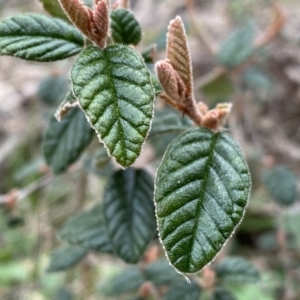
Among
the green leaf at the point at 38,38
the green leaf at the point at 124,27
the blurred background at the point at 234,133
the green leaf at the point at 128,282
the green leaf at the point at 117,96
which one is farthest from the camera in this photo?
the blurred background at the point at 234,133

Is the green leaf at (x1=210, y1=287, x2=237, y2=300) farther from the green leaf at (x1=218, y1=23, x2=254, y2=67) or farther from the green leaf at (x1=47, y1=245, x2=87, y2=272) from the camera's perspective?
the green leaf at (x1=218, y1=23, x2=254, y2=67)

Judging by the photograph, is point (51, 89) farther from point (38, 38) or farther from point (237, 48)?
point (38, 38)

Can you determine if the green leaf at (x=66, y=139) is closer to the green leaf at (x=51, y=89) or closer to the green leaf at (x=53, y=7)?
the green leaf at (x=53, y=7)

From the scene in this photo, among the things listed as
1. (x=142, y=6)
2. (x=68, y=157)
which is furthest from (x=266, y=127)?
(x=68, y=157)

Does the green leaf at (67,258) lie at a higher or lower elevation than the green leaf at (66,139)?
lower

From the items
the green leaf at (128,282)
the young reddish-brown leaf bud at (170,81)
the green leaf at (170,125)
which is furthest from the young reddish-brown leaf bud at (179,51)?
the green leaf at (128,282)

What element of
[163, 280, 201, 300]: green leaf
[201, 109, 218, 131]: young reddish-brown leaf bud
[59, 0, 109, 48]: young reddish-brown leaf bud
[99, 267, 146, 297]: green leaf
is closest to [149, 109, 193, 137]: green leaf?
[201, 109, 218, 131]: young reddish-brown leaf bud
